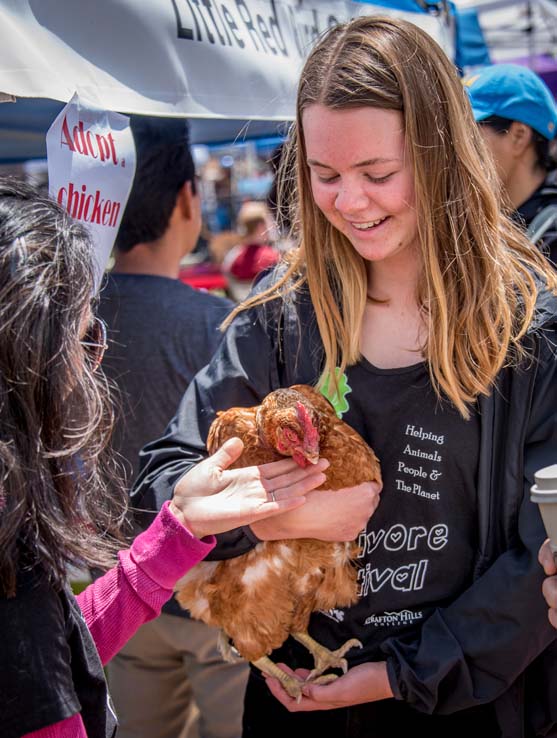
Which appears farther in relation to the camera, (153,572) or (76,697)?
(153,572)

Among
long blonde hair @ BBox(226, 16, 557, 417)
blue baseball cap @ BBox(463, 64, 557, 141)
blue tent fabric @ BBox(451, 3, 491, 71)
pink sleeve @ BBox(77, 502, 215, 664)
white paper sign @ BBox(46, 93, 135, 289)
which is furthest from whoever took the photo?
blue tent fabric @ BBox(451, 3, 491, 71)

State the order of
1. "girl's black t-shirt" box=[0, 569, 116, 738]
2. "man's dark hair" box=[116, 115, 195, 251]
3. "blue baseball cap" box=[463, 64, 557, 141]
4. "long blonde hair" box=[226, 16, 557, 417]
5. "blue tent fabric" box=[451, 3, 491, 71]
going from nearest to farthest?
"girl's black t-shirt" box=[0, 569, 116, 738] < "long blonde hair" box=[226, 16, 557, 417] < "man's dark hair" box=[116, 115, 195, 251] < "blue baseball cap" box=[463, 64, 557, 141] < "blue tent fabric" box=[451, 3, 491, 71]

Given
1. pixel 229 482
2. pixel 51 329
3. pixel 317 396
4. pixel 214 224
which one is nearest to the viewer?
pixel 51 329

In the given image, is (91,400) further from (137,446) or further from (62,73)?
(137,446)

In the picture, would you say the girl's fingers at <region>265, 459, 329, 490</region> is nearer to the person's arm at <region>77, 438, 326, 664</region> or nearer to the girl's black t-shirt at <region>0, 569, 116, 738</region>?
the person's arm at <region>77, 438, 326, 664</region>

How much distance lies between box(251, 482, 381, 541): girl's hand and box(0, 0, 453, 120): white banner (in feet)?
3.44

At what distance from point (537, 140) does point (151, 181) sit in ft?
5.97

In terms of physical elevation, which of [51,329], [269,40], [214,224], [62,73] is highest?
[269,40]

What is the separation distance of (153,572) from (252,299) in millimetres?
738

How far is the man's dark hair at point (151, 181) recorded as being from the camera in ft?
8.64

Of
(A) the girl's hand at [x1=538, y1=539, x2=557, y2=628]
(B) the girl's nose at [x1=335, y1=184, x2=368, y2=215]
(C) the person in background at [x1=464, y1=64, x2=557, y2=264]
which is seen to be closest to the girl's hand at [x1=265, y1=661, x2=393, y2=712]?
(A) the girl's hand at [x1=538, y1=539, x2=557, y2=628]

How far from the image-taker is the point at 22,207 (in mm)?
1238

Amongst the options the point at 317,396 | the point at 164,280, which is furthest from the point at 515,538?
the point at 164,280

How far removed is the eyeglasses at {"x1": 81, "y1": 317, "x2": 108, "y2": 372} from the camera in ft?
4.98
